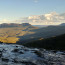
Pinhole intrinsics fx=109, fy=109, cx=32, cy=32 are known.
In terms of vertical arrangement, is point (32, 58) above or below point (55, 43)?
above

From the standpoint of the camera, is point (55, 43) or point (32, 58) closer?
point (32, 58)

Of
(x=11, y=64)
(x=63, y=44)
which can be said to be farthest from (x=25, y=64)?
(x=63, y=44)

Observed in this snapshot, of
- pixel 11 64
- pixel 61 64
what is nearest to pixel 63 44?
pixel 61 64

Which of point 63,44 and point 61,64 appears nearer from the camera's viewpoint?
point 61,64

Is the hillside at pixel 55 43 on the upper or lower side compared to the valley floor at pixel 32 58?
lower

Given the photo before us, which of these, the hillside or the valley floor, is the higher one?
the valley floor

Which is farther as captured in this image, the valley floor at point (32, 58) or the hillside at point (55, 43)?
the hillside at point (55, 43)

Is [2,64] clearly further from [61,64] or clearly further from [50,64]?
[61,64]

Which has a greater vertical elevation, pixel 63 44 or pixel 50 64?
pixel 50 64

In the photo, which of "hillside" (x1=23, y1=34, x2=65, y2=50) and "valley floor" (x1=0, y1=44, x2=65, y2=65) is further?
"hillside" (x1=23, y1=34, x2=65, y2=50)

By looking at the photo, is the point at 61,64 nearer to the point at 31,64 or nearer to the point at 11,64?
the point at 31,64
